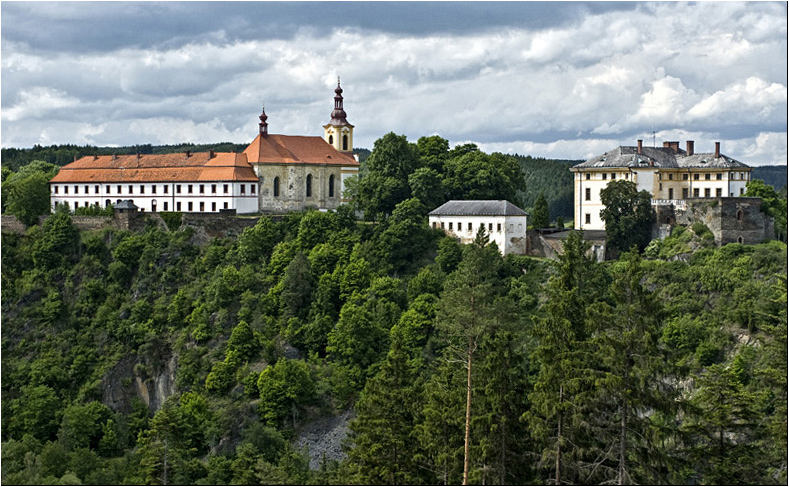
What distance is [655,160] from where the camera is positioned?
79.8 metres

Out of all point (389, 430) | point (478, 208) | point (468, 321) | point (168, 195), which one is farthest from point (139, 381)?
point (468, 321)

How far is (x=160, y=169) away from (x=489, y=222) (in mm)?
26635

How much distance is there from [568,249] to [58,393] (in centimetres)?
3956

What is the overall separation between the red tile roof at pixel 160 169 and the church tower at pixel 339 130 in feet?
26.5

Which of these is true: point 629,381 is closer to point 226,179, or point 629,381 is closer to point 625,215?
point 625,215

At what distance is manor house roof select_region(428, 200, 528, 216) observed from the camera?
7600 cm

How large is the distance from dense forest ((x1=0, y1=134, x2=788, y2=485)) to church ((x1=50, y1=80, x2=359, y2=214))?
3.71m

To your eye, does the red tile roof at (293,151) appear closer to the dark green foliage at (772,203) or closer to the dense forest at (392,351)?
the dense forest at (392,351)

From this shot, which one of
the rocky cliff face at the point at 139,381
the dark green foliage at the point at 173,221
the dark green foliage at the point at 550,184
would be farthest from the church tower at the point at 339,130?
the dark green foliage at the point at 550,184

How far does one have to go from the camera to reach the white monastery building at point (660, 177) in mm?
78750

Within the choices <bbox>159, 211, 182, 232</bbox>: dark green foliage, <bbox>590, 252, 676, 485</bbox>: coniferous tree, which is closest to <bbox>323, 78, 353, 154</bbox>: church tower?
<bbox>159, 211, 182, 232</bbox>: dark green foliage

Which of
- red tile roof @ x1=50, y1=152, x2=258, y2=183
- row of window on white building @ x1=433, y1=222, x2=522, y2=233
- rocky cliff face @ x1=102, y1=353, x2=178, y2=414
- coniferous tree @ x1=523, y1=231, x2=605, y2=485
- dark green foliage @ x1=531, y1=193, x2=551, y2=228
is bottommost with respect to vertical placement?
rocky cliff face @ x1=102, y1=353, x2=178, y2=414

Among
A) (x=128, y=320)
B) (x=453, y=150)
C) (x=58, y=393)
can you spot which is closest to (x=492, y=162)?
(x=453, y=150)

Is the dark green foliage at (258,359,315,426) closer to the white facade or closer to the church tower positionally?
the white facade
